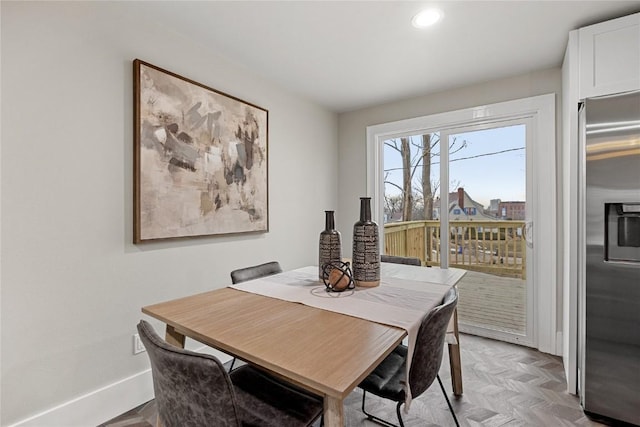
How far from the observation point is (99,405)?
176 cm

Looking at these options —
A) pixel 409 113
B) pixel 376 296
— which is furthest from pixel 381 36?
pixel 376 296

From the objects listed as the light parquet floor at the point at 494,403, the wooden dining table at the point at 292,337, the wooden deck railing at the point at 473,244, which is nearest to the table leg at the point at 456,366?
the light parquet floor at the point at 494,403

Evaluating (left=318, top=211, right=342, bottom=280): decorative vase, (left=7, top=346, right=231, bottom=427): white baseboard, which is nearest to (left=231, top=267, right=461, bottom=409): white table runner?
(left=318, top=211, right=342, bottom=280): decorative vase

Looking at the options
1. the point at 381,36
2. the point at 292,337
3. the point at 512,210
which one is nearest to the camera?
the point at 292,337

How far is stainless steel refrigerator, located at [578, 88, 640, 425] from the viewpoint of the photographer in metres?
1.67

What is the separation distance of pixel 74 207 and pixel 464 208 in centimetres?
310

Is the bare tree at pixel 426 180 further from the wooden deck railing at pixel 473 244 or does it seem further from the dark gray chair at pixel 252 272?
the dark gray chair at pixel 252 272

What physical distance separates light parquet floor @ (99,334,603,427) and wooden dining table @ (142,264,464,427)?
2.85ft

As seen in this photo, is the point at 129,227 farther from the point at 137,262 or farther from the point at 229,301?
the point at 229,301

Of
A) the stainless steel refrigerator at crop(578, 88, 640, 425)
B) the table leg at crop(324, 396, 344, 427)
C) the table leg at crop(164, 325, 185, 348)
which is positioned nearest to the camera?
the table leg at crop(324, 396, 344, 427)

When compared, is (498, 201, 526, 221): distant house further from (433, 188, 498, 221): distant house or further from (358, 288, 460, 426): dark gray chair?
(358, 288, 460, 426): dark gray chair

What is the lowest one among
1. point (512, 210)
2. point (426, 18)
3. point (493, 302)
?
point (493, 302)

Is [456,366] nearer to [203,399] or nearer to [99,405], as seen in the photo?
[203,399]

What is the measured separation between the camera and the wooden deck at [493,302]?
2.88 meters
